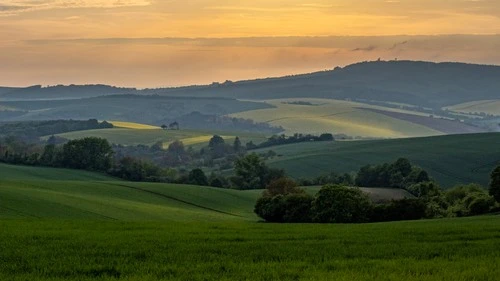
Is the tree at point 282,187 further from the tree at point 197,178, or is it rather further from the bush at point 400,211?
the bush at point 400,211

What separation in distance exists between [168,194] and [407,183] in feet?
145

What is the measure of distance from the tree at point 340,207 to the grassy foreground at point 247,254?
86.9 feet

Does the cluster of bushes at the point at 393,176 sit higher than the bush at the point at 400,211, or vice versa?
the cluster of bushes at the point at 393,176

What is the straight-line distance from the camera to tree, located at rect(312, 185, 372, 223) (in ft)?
213

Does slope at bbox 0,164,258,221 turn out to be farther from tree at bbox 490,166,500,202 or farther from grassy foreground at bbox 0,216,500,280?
grassy foreground at bbox 0,216,500,280

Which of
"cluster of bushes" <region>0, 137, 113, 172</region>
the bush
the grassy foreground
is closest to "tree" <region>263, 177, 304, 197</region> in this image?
the bush

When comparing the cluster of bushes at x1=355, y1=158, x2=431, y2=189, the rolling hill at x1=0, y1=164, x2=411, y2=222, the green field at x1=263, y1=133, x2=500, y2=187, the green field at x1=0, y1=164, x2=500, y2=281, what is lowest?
the rolling hill at x1=0, y1=164, x2=411, y2=222

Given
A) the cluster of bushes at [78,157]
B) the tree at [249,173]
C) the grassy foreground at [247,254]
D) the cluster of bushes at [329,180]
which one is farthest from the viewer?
the cluster of bushes at [329,180]

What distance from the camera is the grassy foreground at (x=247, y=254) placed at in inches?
906

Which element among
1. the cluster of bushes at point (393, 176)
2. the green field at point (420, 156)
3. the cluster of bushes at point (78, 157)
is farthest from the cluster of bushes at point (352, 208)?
the green field at point (420, 156)

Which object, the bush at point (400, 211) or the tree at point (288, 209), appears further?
the tree at point (288, 209)

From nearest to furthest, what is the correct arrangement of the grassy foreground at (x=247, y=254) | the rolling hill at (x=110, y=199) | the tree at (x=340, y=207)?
1. the grassy foreground at (x=247, y=254)
2. the rolling hill at (x=110, y=199)
3. the tree at (x=340, y=207)

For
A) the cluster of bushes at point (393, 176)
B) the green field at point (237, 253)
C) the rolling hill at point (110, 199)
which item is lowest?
the rolling hill at point (110, 199)

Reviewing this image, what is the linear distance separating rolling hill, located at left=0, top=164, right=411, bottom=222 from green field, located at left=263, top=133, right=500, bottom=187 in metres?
37.9
